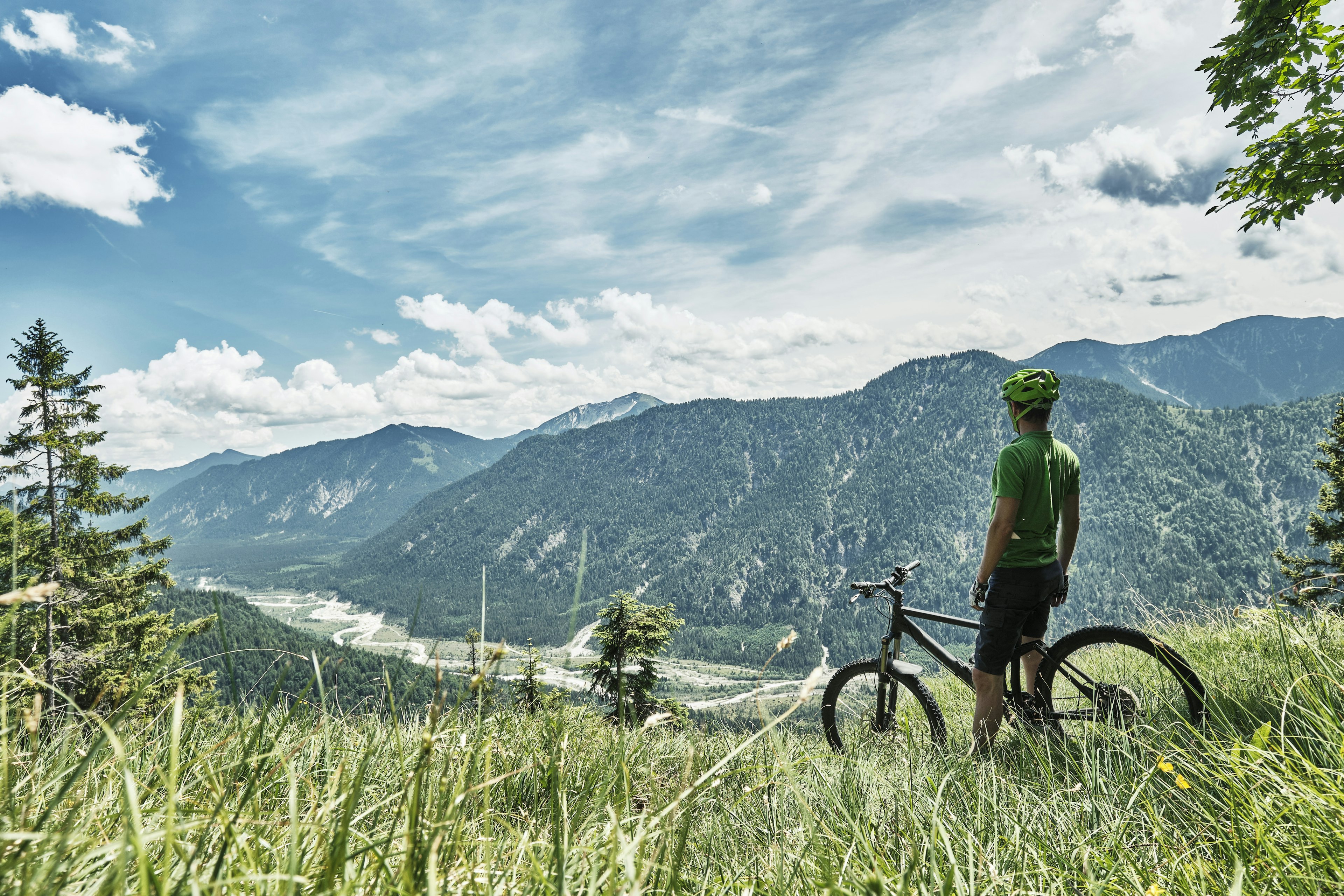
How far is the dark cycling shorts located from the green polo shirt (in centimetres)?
7

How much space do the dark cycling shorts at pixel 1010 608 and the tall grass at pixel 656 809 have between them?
1.88ft

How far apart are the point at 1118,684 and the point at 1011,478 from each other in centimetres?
180

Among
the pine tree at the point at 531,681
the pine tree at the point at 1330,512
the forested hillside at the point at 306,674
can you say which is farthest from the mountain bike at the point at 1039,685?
the pine tree at the point at 1330,512

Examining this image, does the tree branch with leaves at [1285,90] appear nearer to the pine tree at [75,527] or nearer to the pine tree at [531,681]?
the pine tree at [531,681]

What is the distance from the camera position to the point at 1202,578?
193 m

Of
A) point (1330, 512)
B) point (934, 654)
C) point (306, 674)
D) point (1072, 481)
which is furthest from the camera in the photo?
point (1330, 512)

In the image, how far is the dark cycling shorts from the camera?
4109 mm

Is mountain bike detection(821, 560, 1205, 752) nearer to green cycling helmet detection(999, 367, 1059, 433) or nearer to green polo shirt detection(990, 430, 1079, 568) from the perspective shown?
green polo shirt detection(990, 430, 1079, 568)

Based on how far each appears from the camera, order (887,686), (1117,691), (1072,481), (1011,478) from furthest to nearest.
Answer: (887,686), (1072,481), (1011,478), (1117,691)

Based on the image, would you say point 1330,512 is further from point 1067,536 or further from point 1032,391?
point 1032,391

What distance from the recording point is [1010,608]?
4.17 m

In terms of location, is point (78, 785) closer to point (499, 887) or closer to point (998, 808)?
point (499, 887)

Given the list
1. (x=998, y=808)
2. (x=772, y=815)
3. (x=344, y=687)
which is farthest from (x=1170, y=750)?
(x=344, y=687)

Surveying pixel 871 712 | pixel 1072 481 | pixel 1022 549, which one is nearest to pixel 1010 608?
pixel 1022 549
